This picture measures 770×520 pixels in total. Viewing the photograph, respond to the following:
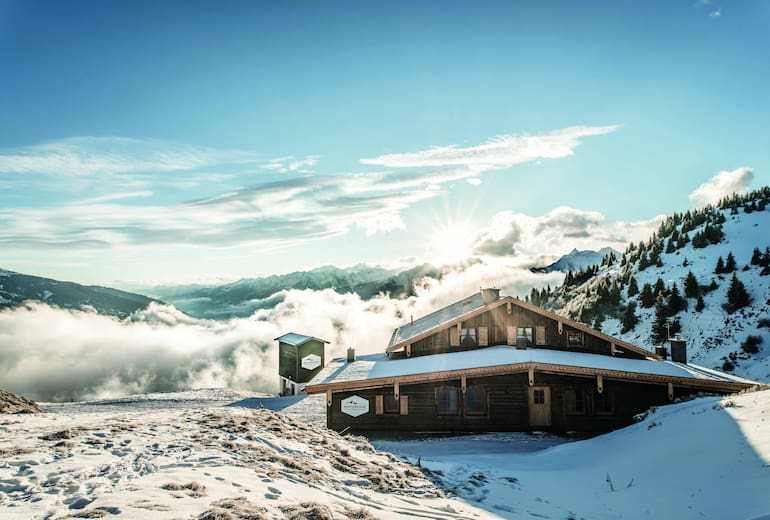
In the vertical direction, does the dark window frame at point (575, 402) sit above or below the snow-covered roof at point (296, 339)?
below

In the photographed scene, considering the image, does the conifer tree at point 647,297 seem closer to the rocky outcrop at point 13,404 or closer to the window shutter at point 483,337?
the window shutter at point 483,337

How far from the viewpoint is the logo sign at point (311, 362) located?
4141cm

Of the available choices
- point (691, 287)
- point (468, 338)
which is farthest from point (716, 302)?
point (468, 338)

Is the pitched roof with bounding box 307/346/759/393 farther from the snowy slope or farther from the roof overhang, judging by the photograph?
the snowy slope

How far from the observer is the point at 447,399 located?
2447 centimetres

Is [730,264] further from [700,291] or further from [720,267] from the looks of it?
[700,291]

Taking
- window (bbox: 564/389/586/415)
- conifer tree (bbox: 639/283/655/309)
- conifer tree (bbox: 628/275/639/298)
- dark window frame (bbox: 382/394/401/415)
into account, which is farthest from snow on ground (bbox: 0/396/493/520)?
conifer tree (bbox: 628/275/639/298)

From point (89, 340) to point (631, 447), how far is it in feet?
591

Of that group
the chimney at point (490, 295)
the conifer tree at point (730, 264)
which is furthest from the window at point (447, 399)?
the conifer tree at point (730, 264)

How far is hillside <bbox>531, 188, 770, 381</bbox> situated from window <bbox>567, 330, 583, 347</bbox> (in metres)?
15.3

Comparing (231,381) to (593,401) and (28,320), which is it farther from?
(28,320)

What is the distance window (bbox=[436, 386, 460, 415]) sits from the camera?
24359mm

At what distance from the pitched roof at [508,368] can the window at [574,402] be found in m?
1.52

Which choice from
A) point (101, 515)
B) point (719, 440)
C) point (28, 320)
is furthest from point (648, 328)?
point (28, 320)
